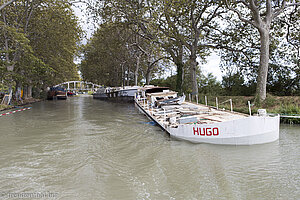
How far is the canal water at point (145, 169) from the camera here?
4383 millimetres

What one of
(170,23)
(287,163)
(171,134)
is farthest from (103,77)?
(287,163)

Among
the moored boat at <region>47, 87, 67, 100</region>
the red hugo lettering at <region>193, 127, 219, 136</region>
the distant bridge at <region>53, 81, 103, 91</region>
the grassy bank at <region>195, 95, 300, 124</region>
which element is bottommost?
the red hugo lettering at <region>193, 127, 219, 136</region>

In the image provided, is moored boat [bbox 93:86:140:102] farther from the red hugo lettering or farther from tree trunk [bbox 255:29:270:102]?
the red hugo lettering

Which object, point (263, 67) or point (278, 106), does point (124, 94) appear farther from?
point (278, 106)

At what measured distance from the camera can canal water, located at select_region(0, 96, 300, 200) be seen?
4.38m

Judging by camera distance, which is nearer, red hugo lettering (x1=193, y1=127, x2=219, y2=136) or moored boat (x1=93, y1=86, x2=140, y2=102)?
red hugo lettering (x1=193, y1=127, x2=219, y2=136)

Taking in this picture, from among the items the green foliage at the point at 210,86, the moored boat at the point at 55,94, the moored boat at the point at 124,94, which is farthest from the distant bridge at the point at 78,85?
the green foliage at the point at 210,86

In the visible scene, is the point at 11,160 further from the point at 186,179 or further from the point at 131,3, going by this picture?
the point at 131,3

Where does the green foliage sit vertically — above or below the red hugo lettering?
above

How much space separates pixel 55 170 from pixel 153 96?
41.1ft

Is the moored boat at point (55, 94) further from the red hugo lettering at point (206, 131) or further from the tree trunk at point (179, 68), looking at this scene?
the red hugo lettering at point (206, 131)

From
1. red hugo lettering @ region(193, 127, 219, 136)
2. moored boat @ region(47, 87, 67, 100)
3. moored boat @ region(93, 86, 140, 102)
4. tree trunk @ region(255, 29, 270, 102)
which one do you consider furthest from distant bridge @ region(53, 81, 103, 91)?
red hugo lettering @ region(193, 127, 219, 136)

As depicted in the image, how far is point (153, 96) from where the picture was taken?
17.6 m

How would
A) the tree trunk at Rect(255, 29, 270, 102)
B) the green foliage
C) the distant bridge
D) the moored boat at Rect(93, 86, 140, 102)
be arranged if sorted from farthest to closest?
the distant bridge
the moored boat at Rect(93, 86, 140, 102)
the green foliage
the tree trunk at Rect(255, 29, 270, 102)
